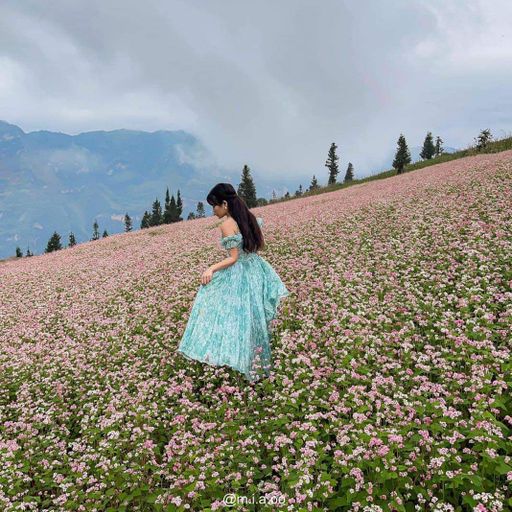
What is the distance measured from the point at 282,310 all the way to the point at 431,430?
502cm

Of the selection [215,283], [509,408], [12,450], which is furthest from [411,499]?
[12,450]

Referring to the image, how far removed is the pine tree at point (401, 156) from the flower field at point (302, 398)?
193ft

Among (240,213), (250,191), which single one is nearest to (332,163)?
(250,191)

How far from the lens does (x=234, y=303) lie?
771 cm

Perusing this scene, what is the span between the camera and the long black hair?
7.32 m

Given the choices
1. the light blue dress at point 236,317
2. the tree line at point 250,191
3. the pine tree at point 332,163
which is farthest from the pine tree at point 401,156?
the light blue dress at point 236,317

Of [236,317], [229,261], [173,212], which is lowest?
[236,317]

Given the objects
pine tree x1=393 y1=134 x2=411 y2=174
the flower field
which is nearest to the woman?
the flower field

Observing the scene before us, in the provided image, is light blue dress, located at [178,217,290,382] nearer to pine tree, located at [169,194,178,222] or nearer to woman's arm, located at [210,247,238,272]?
woman's arm, located at [210,247,238,272]

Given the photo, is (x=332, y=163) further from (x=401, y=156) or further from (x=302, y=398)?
(x=302, y=398)

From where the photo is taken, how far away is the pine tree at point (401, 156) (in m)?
69.2

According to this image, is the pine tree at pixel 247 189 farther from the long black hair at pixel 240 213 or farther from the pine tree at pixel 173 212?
the long black hair at pixel 240 213

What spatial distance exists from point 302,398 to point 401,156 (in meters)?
75.5

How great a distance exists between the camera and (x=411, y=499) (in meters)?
4.52
